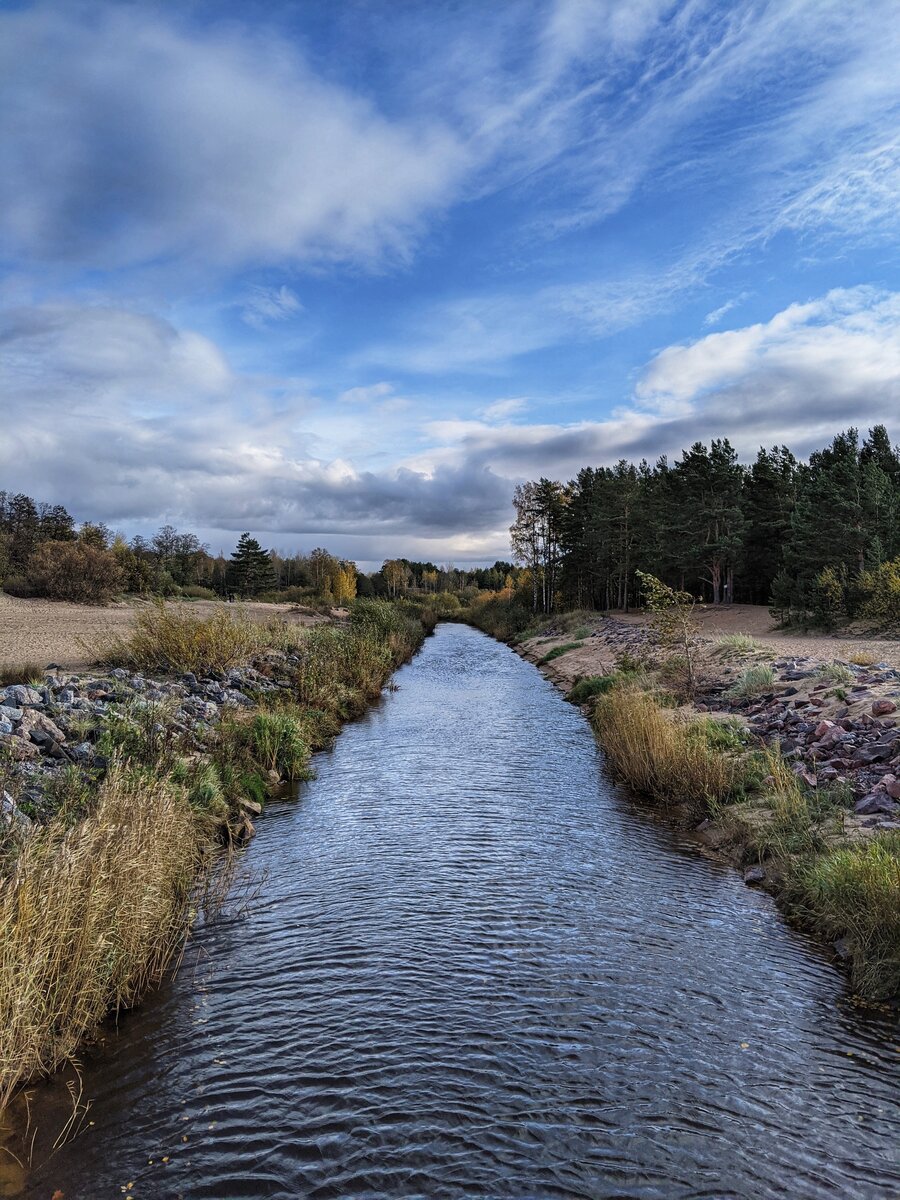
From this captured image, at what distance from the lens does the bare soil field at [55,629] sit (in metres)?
20.5

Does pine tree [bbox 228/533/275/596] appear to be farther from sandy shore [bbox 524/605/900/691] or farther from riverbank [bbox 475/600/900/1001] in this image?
riverbank [bbox 475/600/900/1001]

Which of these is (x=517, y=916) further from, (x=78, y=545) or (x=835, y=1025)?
(x=78, y=545)

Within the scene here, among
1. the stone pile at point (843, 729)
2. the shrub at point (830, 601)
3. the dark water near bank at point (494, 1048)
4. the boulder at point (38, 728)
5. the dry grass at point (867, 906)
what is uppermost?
the shrub at point (830, 601)

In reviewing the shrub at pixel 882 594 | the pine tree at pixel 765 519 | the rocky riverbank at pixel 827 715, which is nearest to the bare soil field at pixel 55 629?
the rocky riverbank at pixel 827 715

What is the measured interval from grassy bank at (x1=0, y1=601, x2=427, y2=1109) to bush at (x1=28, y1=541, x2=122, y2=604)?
3597 cm

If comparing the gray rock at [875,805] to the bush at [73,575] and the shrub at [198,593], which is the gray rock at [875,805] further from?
the shrub at [198,593]

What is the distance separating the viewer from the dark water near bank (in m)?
4.47

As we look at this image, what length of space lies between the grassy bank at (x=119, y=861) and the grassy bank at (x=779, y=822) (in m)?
6.47

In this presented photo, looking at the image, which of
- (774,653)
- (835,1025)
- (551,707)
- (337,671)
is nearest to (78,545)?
(337,671)

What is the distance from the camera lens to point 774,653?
22.1 metres

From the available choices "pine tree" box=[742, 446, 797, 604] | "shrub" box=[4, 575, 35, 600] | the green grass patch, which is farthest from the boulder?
"pine tree" box=[742, 446, 797, 604]

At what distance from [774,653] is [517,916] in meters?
16.8

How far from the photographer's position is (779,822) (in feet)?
31.1

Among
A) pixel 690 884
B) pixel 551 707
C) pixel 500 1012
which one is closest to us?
pixel 500 1012
